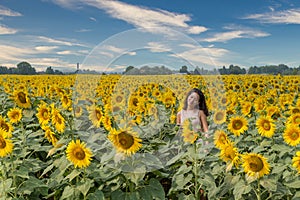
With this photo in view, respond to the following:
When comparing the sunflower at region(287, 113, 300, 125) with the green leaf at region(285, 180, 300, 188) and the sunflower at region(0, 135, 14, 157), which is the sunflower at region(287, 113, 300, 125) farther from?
the sunflower at region(0, 135, 14, 157)

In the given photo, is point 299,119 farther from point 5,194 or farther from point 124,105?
point 5,194

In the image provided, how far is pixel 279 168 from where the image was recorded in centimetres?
331

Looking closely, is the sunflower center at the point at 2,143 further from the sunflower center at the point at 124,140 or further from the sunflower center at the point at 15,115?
the sunflower center at the point at 15,115

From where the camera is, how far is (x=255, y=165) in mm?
3035

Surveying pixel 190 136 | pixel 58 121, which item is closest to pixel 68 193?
pixel 58 121

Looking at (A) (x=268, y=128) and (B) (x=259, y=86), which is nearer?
(A) (x=268, y=128)

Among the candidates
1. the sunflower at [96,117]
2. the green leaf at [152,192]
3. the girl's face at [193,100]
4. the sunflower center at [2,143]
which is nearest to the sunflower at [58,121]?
the sunflower at [96,117]

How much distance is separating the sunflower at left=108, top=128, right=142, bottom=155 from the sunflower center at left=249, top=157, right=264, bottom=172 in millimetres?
862

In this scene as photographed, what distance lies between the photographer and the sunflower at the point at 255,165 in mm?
3021

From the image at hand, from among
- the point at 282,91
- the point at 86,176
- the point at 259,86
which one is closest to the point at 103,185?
the point at 86,176

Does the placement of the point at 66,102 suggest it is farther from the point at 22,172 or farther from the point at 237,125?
the point at 237,125

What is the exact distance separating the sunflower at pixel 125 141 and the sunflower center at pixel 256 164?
862mm

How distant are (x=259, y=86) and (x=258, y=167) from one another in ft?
32.4

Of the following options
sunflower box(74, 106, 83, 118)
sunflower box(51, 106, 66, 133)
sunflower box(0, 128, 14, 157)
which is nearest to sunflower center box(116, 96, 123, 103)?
sunflower box(74, 106, 83, 118)
